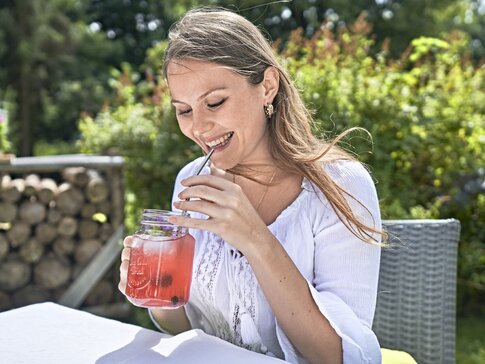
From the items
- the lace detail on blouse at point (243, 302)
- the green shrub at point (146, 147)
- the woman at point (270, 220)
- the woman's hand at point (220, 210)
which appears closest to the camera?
the woman's hand at point (220, 210)

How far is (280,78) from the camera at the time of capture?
1.61 m

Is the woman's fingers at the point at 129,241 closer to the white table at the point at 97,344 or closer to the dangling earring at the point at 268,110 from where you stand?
the white table at the point at 97,344

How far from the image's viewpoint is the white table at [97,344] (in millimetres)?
1226

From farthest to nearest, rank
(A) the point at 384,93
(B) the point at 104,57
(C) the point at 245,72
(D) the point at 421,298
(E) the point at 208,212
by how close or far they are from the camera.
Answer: (B) the point at 104,57
(A) the point at 384,93
(D) the point at 421,298
(C) the point at 245,72
(E) the point at 208,212

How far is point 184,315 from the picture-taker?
1.62 meters

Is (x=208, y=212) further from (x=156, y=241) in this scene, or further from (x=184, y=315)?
(x=184, y=315)

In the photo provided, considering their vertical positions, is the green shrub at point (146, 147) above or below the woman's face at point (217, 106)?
below

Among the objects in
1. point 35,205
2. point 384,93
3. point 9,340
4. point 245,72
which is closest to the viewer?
point 9,340

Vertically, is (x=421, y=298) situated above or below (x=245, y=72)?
below

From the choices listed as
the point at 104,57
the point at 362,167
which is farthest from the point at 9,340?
the point at 104,57

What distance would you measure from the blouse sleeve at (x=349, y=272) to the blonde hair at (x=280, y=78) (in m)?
0.02

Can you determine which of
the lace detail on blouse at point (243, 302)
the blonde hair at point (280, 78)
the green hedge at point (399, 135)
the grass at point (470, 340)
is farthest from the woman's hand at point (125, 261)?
the grass at point (470, 340)

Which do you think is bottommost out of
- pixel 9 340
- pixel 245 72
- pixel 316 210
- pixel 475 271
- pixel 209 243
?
pixel 475 271

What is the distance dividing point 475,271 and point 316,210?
254 centimetres
